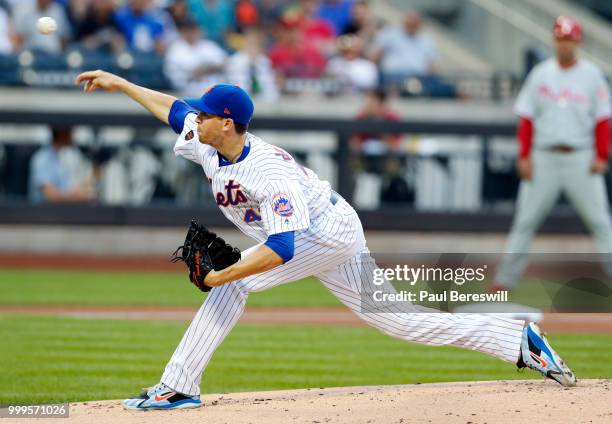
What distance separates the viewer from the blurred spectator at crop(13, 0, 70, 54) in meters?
15.0

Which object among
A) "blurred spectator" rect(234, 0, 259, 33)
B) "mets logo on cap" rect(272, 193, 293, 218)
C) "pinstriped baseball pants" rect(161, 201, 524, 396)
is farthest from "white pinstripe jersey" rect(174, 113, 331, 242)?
"blurred spectator" rect(234, 0, 259, 33)

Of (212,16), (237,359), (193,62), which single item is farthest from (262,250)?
(212,16)

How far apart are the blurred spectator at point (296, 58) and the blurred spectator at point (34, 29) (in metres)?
2.81

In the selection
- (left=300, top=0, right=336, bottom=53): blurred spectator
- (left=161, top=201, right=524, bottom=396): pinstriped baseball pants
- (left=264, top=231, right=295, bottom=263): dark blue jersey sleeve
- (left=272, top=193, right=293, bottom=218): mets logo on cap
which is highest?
(left=300, top=0, right=336, bottom=53): blurred spectator

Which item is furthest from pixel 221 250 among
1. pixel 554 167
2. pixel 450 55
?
pixel 450 55

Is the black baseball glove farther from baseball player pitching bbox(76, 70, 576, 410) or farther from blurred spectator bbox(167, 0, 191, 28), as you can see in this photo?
blurred spectator bbox(167, 0, 191, 28)

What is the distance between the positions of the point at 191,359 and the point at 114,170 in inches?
333

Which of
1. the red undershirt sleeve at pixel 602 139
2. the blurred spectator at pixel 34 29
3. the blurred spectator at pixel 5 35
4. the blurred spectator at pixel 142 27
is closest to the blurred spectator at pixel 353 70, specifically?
the blurred spectator at pixel 142 27

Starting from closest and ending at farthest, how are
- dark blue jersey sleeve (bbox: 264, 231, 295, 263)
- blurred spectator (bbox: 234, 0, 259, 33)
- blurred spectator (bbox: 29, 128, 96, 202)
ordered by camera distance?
dark blue jersey sleeve (bbox: 264, 231, 295, 263), blurred spectator (bbox: 29, 128, 96, 202), blurred spectator (bbox: 234, 0, 259, 33)

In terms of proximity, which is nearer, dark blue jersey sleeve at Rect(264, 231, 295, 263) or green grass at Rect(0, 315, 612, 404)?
dark blue jersey sleeve at Rect(264, 231, 295, 263)

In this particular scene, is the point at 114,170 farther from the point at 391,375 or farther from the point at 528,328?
the point at 528,328

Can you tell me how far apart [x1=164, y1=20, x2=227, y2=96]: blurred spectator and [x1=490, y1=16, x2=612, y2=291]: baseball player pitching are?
5.37 m

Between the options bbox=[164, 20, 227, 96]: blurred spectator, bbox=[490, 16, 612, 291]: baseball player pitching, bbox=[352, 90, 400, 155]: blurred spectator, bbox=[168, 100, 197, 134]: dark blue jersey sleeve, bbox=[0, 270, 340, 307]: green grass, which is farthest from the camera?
bbox=[164, 20, 227, 96]: blurred spectator

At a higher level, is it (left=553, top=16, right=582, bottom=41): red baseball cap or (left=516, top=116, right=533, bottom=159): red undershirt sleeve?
(left=553, top=16, right=582, bottom=41): red baseball cap
